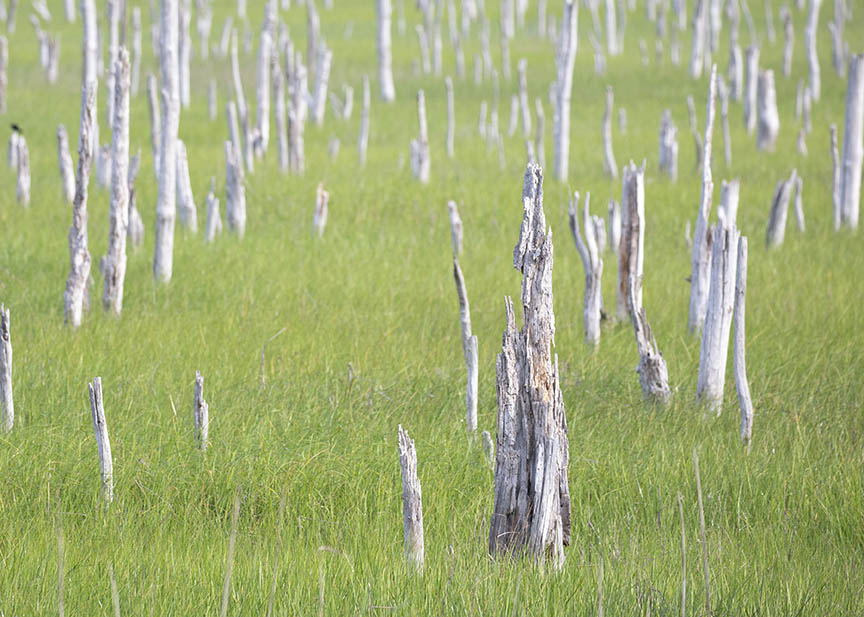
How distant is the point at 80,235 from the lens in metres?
6.39

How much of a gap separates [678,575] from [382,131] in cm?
1451

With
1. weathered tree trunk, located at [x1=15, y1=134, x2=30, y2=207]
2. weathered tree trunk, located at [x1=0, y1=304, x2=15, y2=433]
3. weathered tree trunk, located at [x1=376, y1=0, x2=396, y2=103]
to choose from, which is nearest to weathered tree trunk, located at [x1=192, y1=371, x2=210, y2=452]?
weathered tree trunk, located at [x1=0, y1=304, x2=15, y2=433]

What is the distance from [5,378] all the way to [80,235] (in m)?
2.11

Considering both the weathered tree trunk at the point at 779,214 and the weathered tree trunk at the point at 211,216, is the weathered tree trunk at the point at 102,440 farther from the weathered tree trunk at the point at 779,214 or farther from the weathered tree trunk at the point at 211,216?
the weathered tree trunk at the point at 779,214

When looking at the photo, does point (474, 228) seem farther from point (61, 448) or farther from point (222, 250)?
point (61, 448)

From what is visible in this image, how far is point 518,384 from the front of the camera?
3.46 meters

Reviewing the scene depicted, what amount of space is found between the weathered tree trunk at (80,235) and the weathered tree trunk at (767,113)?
1068 cm

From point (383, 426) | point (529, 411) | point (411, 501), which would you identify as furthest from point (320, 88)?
point (411, 501)

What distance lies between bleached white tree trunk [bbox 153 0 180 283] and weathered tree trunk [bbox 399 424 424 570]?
451cm

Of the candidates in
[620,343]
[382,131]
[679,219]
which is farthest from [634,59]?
[620,343]

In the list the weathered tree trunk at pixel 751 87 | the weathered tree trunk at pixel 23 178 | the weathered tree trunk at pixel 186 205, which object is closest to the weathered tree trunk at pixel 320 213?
the weathered tree trunk at pixel 186 205

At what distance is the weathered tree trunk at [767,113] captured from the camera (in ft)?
48.0

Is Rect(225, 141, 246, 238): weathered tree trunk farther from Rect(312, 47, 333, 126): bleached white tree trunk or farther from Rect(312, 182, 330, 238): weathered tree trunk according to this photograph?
Rect(312, 47, 333, 126): bleached white tree trunk

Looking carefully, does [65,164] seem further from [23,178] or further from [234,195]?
[234,195]
